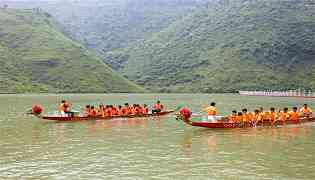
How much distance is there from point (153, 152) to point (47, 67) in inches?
5740

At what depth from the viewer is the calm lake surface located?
23766 millimetres

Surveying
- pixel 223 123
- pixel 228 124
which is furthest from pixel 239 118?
pixel 223 123

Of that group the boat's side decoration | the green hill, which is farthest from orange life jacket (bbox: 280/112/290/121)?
the green hill

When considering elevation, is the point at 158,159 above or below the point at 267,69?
below

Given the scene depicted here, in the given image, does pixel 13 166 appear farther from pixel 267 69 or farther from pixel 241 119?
pixel 267 69

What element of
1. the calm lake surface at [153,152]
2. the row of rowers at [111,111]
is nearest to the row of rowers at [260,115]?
the calm lake surface at [153,152]

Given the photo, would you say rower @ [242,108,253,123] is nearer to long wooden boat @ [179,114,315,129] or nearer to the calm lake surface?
long wooden boat @ [179,114,315,129]

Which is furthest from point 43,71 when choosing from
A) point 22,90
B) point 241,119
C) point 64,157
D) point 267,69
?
point 64,157

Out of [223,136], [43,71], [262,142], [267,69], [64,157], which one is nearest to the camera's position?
[64,157]

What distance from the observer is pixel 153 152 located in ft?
98.0

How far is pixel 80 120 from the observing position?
166 feet

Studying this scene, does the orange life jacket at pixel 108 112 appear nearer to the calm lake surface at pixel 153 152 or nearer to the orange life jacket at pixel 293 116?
the calm lake surface at pixel 153 152

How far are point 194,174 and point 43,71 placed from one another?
15128 cm

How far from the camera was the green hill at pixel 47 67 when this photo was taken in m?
158
